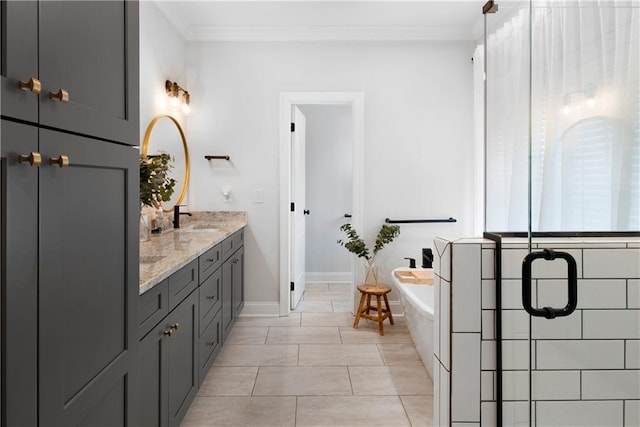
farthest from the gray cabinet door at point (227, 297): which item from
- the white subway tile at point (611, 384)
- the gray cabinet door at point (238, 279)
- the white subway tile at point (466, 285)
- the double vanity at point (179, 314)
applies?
the white subway tile at point (611, 384)

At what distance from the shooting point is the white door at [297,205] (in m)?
4.09

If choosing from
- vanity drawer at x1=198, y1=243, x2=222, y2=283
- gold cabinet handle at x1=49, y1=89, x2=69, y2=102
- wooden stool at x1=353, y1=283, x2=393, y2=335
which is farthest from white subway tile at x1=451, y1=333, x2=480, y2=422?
wooden stool at x1=353, y1=283, x2=393, y2=335

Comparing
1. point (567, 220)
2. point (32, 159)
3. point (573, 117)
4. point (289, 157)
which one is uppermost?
point (289, 157)

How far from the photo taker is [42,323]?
80 centimetres

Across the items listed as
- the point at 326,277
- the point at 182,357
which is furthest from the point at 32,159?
the point at 326,277

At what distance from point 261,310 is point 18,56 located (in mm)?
3414

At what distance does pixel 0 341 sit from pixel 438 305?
1.13 meters

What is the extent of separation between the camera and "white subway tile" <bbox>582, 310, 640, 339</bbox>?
0.90m

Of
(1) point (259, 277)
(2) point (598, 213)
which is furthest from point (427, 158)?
(2) point (598, 213)

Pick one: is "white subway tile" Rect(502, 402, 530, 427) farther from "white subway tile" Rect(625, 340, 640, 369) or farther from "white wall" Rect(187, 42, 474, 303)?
"white wall" Rect(187, 42, 474, 303)

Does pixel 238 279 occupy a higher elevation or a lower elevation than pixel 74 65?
lower

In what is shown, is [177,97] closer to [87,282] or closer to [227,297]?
[227,297]

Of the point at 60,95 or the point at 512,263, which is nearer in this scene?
the point at 60,95

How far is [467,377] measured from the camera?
Answer: 1.25m
